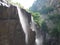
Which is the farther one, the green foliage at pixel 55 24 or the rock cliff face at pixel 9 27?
the green foliage at pixel 55 24

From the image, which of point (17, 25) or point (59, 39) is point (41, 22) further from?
point (17, 25)

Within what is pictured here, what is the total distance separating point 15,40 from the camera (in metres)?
6.83

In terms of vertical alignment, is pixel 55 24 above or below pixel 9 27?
below

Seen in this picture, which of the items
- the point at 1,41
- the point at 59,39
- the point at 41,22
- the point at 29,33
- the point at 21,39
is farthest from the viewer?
the point at 41,22

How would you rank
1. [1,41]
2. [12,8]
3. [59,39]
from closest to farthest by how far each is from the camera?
1. [1,41]
2. [12,8]
3. [59,39]

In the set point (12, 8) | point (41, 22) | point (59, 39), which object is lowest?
point (59, 39)

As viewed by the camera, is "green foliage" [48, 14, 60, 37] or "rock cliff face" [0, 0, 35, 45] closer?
"rock cliff face" [0, 0, 35, 45]

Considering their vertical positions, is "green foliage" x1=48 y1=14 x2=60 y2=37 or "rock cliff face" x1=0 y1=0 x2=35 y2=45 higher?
"rock cliff face" x1=0 y1=0 x2=35 y2=45

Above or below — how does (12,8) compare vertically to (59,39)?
above

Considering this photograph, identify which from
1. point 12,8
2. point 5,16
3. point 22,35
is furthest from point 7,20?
point 22,35

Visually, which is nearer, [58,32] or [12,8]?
[12,8]

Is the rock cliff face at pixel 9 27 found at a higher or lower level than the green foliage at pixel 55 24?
higher

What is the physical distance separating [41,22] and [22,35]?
10861 millimetres

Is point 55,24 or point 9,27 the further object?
point 55,24
